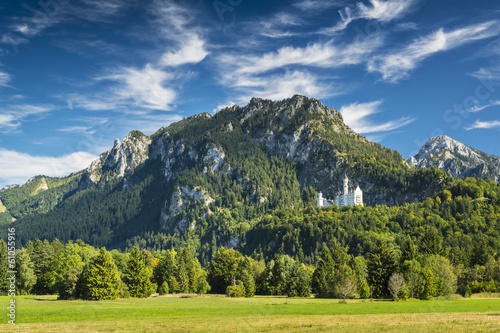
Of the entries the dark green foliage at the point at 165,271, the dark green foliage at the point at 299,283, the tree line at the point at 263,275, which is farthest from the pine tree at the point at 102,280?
the dark green foliage at the point at 299,283

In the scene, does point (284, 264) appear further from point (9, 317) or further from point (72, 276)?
point (9, 317)

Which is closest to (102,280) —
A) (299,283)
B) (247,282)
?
(247,282)

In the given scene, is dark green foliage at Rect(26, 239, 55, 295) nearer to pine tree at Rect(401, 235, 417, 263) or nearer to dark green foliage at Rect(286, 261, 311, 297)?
dark green foliage at Rect(286, 261, 311, 297)

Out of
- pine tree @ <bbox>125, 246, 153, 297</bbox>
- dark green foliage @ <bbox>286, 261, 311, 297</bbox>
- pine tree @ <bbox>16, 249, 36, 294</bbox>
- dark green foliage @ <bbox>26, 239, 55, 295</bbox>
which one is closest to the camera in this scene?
pine tree @ <bbox>125, 246, 153, 297</bbox>

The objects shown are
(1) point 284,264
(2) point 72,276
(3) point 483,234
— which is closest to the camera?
(2) point 72,276

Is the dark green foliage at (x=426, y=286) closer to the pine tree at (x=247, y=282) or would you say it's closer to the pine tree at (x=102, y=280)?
the pine tree at (x=247, y=282)

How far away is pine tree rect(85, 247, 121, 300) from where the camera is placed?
283ft

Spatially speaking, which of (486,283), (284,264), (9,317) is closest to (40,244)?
(284,264)

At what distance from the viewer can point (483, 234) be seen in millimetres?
187250

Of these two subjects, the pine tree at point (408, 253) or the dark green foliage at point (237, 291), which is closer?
the pine tree at point (408, 253)

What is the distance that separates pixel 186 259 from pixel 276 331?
10582 centimetres

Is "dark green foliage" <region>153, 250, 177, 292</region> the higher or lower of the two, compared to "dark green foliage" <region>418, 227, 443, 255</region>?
lower

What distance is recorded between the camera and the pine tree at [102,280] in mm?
86250

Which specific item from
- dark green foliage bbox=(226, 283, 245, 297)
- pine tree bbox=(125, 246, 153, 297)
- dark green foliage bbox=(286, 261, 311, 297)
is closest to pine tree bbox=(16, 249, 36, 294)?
pine tree bbox=(125, 246, 153, 297)
